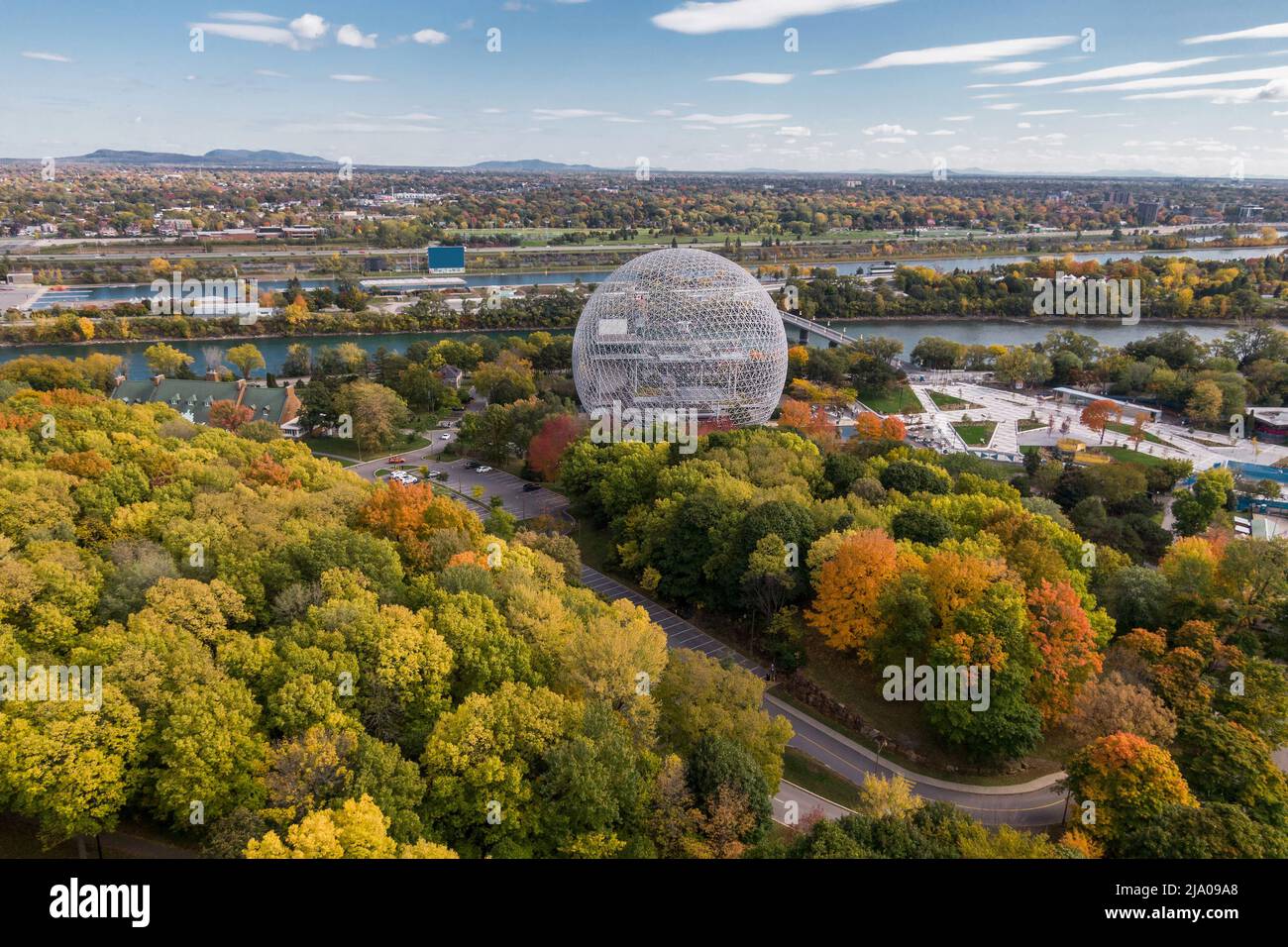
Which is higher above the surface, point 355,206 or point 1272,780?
point 355,206

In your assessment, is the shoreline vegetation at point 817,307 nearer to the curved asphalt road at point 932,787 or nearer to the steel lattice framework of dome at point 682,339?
the steel lattice framework of dome at point 682,339

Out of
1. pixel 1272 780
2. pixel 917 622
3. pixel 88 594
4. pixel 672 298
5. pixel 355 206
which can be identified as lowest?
pixel 1272 780

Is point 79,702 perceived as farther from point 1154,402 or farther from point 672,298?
point 1154,402

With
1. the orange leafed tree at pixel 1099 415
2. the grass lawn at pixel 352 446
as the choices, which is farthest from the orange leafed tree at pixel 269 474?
the orange leafed tree at pixel 1099 415

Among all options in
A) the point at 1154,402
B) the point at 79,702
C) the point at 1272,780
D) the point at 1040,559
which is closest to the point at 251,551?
the point at 79,702

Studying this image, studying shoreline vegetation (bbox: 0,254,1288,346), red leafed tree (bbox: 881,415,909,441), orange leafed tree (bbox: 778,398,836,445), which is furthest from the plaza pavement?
shoreline vegetation (bbox: 0,254,1288,346)

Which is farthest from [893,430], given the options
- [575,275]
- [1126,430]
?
[575,275]
